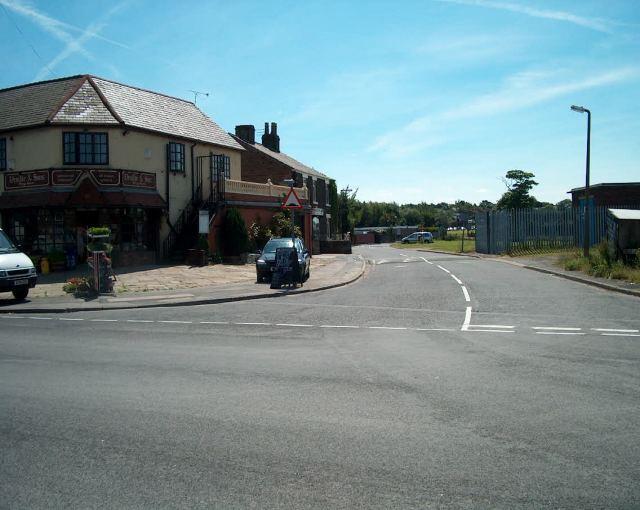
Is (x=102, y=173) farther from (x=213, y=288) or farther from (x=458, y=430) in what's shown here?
(x=458, y=430)

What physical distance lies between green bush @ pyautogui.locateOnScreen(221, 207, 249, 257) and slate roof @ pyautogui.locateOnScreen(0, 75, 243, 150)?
15.5 feet

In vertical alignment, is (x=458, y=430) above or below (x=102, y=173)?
below

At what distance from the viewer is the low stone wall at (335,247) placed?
43188 mm

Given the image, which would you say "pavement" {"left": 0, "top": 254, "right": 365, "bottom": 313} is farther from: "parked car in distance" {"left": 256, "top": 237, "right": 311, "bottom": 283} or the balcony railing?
the balcony railing

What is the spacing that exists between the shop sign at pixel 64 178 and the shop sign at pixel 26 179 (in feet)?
1.11

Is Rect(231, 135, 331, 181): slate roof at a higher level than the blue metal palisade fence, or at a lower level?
higher

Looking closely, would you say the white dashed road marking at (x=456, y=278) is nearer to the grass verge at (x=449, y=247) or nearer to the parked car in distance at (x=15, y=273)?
the parked car in distance at (x=15, y=273)

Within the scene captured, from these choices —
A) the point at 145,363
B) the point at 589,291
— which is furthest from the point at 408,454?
the point at 589,291

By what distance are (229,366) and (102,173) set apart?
1887cm

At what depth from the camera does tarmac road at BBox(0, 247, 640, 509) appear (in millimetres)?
4148

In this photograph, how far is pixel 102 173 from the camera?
80.2 ft

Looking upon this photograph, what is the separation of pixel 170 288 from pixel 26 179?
10.3 metres

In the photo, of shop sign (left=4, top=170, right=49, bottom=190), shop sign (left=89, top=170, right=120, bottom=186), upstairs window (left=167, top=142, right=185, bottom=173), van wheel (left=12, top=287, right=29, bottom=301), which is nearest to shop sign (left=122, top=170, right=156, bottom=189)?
shop sign (left=89, top=170, right=120, bottom=186)

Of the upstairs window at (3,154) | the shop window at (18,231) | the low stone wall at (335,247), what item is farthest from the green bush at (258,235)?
the low stone wall at (335,247)
